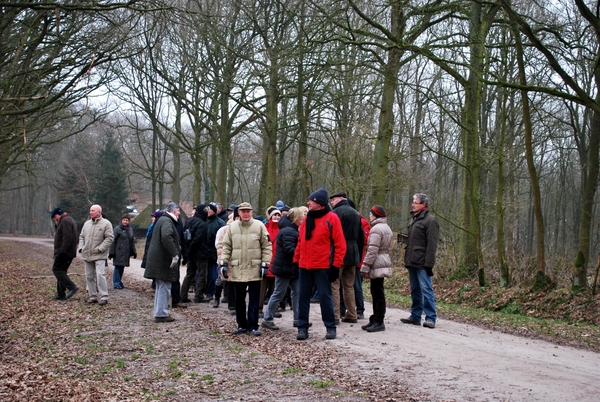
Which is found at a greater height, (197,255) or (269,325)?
(197,255)

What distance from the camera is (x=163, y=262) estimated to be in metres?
11.0

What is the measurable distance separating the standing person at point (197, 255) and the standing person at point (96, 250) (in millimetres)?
1726

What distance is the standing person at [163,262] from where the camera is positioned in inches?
425

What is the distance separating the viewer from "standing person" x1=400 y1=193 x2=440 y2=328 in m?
9.88

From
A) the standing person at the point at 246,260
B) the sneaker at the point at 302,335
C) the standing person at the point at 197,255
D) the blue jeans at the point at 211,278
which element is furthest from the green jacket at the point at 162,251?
the sneaker at the point at 302,335

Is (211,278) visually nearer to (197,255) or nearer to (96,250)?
(197,255)

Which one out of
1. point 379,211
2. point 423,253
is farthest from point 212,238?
point 423,253

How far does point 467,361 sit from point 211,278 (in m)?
7.73

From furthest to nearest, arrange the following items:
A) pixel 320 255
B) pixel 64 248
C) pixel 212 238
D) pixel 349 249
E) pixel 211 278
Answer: pixel 211 278 < pixel 64 248 < pixel 212 238 < pixel 349 249 < pixel 320 255

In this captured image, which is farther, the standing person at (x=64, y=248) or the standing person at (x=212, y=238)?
the standing person at (x=64, y=248)

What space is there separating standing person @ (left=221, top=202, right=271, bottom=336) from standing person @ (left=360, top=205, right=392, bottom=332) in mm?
1670

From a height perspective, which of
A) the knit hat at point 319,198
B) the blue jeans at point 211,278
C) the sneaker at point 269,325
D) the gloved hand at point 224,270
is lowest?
the sneaker at point 269,325

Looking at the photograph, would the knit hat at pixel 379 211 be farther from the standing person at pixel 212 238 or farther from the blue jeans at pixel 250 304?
the standing person at pixel 212 238

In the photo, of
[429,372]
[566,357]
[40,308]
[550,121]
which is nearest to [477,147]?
[566,357]
